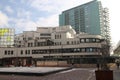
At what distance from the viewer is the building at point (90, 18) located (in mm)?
148775

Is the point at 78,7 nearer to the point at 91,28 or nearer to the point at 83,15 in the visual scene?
the point at 83,15

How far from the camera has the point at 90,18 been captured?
157125mm

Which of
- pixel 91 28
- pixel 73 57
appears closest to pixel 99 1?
pixel 91 28

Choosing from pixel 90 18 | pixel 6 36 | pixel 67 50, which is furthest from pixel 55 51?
pixel 90 18

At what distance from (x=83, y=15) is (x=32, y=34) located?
236 ft

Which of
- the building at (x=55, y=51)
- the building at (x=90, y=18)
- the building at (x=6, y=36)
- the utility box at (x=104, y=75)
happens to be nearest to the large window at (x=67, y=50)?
the building at (x=55, y=51)

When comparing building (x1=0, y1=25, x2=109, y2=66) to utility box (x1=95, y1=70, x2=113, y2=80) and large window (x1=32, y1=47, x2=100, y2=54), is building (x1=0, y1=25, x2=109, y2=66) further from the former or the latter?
utility box (x1=95, y1=70, x2=113, y2=80)

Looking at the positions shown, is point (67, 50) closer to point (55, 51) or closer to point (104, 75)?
point (55, 51)

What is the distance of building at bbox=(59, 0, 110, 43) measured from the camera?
14877 centimetres

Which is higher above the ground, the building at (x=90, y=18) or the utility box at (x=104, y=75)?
the building at (x=90, y=18)

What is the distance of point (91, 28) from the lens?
6033 inches

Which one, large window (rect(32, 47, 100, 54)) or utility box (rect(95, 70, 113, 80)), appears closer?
utility box (rect(95, 70, 113, 80))

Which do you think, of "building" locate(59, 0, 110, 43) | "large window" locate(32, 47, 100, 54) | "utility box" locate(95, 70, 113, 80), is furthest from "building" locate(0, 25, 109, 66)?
"building" locate(59, 0, 110, 43)

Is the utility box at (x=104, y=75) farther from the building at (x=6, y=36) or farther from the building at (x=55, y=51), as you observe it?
the building at (x=6, y=36)
